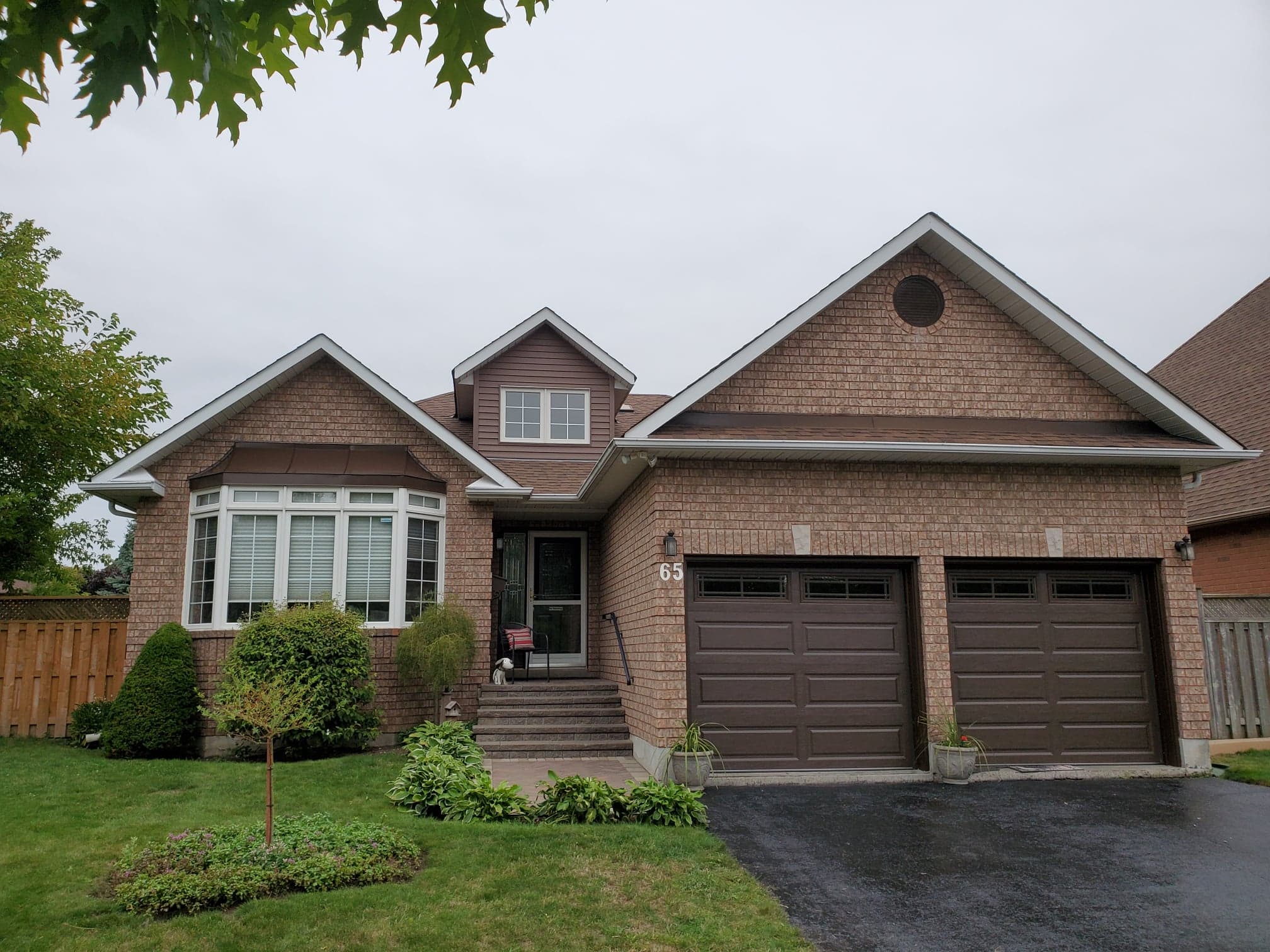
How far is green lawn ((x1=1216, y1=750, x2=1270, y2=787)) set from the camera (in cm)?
902

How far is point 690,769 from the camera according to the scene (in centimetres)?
869

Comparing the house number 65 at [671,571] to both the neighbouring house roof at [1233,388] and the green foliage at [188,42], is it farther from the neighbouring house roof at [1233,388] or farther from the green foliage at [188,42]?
the neighbouring house roof at [1233,388]

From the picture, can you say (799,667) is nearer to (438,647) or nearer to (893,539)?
(893,539)

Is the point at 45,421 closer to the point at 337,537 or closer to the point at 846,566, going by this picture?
the point at 337,537

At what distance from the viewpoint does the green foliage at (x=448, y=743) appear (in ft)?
29.3

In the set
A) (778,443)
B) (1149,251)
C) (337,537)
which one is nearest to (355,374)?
(337,537)

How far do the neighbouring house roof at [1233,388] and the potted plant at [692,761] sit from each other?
8.65 metres

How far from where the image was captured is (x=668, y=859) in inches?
239

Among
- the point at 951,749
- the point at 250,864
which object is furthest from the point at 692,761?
the point at 250,864

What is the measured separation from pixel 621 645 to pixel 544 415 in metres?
4.73

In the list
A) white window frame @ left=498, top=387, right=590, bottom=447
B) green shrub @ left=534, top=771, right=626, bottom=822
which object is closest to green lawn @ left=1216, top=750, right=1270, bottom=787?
green shrub @ left=534, top=771, right=626, bottom=822

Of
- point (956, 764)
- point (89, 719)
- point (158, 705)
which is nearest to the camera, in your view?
point (956, 764)

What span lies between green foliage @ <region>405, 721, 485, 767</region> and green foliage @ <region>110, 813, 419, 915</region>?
2.37 meters

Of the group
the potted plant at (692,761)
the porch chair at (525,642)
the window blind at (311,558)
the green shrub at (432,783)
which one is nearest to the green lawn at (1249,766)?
the potted plant at (692,761)
